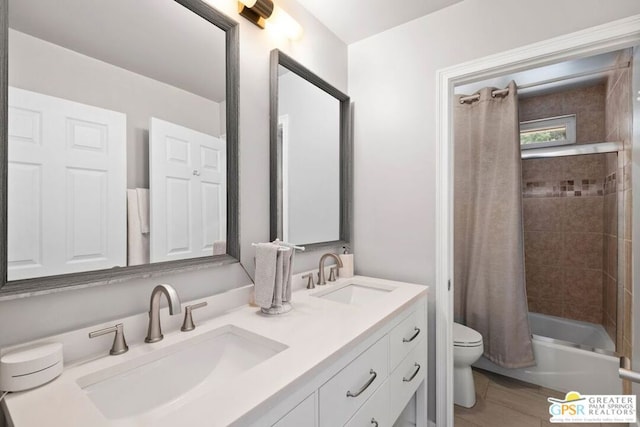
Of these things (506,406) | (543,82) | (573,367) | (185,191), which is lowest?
(506,406)

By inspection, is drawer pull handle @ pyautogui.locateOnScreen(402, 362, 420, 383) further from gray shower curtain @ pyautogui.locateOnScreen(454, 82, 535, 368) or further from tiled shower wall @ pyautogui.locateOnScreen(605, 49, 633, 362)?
tiled shower wall @ pyautogui.locateOnScreen(605, 49, 633, 362)

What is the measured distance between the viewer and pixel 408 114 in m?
1.71

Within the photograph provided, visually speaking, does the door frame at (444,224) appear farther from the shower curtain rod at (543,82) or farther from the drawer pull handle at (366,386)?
the shower curtain rod at (543,82)

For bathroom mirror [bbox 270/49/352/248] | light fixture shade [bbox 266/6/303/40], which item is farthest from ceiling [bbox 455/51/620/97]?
light fixture shade [bbox 266/6/303/40]

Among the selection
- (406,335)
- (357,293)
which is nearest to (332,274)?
(357,293)

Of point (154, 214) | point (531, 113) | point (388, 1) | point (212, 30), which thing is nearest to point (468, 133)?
point (531, 113)

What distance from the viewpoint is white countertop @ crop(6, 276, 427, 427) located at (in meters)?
0.55

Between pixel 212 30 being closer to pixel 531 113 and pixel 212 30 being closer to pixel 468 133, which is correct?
pixel 468 133

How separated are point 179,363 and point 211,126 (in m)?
0.85

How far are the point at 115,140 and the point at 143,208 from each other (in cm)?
22

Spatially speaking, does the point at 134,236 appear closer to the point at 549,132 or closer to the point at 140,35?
the point at 140,35

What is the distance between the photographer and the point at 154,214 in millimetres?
969

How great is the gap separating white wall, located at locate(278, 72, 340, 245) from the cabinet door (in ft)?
2.79

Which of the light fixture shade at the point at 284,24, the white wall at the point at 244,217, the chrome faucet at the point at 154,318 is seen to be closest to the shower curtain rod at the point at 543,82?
the white wall at the point at 244,217
